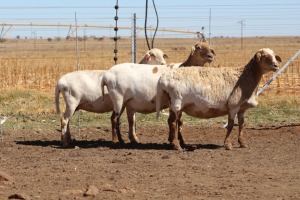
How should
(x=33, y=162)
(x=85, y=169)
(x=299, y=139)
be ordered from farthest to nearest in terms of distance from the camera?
1. (x=299, y=139)
2. (x=33, y=162)
3. (x=85, y=169)

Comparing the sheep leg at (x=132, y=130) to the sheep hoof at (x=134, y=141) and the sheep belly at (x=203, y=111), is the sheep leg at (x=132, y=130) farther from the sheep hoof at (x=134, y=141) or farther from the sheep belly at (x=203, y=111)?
the sheep belly at (x=203, y=111)

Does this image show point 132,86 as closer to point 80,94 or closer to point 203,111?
point 80,94

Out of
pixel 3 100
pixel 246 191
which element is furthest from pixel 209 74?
pixel 3 100

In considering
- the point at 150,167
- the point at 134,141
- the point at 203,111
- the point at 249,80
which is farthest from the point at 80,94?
Answer: the point at 150,167

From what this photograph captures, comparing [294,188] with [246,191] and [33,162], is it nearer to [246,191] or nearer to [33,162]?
[246,191]

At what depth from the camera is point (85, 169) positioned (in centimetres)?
1202

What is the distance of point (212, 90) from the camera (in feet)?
47.7

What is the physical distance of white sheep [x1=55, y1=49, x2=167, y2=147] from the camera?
15367 mm

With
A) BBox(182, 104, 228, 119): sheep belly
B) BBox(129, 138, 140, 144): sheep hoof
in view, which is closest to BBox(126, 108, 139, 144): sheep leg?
BBox(129, 138, 140, 144): sheep hoof

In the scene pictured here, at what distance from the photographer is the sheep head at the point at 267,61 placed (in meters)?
14.6

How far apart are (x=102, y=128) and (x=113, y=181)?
683 cm

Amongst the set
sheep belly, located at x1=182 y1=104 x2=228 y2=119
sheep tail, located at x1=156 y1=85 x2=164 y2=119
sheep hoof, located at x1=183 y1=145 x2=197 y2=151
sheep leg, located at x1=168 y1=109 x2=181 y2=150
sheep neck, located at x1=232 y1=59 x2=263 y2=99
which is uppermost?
sheep neck, located at x1=232 y1=59 x2=263 y2=99

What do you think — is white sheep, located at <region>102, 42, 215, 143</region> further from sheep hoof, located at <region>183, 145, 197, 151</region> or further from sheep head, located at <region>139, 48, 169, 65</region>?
sheep head, located at <region>139, 48, 169, 65</region>

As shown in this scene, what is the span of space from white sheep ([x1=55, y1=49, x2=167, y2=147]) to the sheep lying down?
142 centimetres
